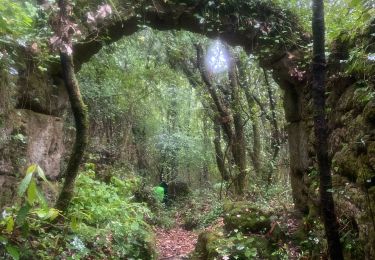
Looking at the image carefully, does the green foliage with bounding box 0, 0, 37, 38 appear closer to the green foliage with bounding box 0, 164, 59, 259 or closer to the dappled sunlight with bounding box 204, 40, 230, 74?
the green foliage with bounding box 0, 164, 59, 259

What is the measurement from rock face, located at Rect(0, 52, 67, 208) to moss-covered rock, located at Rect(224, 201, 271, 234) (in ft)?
10.0

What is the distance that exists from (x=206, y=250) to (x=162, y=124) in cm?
1067

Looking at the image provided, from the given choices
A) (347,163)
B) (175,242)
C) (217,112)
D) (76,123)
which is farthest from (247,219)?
(217,112)

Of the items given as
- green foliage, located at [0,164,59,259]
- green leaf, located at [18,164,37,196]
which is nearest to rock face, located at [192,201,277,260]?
green foliage, located at [0,164,59,259]

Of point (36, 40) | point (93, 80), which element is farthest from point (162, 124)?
point (36, 40)

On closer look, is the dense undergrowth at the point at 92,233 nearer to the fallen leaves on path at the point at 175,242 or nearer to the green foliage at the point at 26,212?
the green foliage at the point at 26,212

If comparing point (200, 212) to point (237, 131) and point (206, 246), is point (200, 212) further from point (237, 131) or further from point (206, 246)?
point (206, 246)

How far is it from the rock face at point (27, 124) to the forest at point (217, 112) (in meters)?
0.02

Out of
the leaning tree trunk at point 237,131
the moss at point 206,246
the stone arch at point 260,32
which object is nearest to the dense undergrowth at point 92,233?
the moss at point 206,246

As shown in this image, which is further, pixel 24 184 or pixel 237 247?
pixel 237 247

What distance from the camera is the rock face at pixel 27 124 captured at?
4500mm

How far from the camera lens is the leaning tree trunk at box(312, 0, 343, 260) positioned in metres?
3.18

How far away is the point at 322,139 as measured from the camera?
126 inches

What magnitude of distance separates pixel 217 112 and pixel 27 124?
7005 mm
